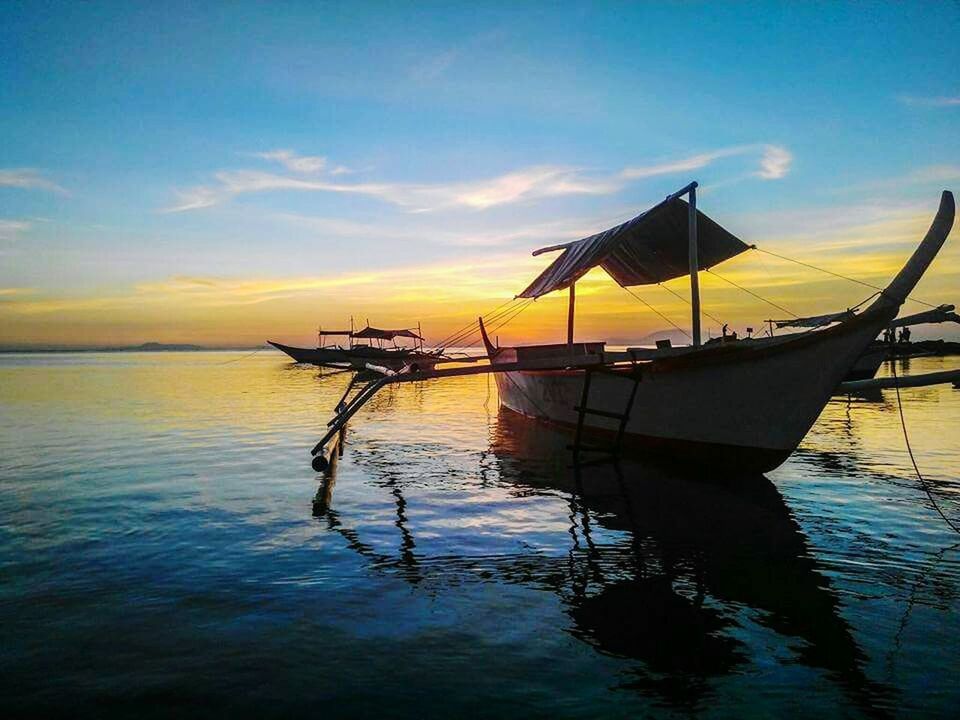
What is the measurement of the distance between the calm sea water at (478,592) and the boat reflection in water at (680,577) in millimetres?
34

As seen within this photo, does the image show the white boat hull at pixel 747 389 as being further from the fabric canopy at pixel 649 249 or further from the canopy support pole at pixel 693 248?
the fabric canopy at pixel 649 249

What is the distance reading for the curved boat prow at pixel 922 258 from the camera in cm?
873

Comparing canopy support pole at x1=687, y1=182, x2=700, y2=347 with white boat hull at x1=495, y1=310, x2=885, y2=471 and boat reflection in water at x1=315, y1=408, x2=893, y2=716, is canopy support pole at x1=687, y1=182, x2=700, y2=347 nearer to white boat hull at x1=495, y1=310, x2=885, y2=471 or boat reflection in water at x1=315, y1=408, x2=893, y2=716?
white boat hull at x1=495, y1=310, x2=885, y2=471

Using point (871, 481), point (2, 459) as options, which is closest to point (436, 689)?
point (871, 481)

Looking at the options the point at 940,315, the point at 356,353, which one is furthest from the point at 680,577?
the point at 356,353

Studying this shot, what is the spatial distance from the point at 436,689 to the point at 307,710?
919 mm

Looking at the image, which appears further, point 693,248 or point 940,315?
point 693,248

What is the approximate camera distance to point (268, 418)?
78.7ft

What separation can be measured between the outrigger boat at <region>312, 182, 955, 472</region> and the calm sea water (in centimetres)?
91

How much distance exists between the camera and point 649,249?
1719cm

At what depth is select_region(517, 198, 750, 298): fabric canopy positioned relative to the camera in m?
15.3

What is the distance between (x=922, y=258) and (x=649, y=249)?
28.1ft

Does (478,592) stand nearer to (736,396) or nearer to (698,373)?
(736,396)

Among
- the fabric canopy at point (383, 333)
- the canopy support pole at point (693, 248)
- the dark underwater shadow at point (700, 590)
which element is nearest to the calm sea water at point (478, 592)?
the dark underwater shadow at point (700, 590)
